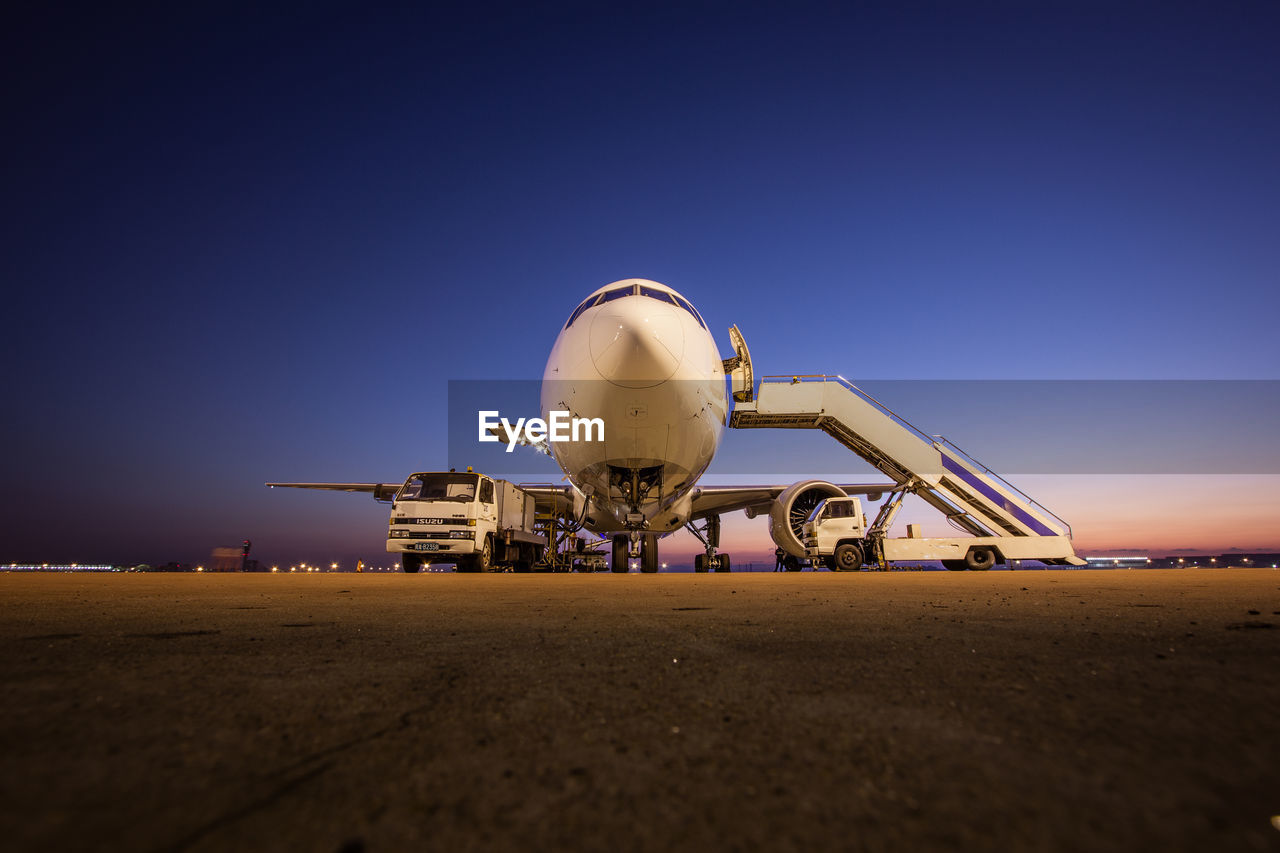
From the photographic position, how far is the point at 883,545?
13.1 metres

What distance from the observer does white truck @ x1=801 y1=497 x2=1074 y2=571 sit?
12.5 meters

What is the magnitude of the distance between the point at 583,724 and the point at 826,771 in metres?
0.52

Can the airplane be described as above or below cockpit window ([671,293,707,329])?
below

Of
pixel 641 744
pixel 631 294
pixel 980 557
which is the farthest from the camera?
pixel 980 557

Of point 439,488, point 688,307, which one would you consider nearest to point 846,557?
point 688,307

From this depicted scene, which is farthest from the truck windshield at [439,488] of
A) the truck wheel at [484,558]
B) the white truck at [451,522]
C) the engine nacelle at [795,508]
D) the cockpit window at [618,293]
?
the engine nacelle at [795,508]

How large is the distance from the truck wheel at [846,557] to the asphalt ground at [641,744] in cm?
1042

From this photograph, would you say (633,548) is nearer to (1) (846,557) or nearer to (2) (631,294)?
(1) (846,557)

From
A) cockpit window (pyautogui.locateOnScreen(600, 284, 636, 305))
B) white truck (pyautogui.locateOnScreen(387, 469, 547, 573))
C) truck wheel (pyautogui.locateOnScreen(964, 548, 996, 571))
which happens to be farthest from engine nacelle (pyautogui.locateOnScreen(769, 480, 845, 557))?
white truck (pyautogui.locateOnScreen(387, 469, 547, 573))

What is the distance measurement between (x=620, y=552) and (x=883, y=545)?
6153 millimetres

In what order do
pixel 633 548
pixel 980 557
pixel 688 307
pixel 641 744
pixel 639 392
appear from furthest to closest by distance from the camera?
pixel 633 548, pixel 980 557, pixel 688 307, pixel 639 392, pixel 641 744

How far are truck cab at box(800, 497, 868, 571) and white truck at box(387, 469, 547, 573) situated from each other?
7.26 metres

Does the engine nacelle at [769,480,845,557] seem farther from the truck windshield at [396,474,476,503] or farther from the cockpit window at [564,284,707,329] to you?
the truck windshield at [396,474,476,503]

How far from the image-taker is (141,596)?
16.3 feet
